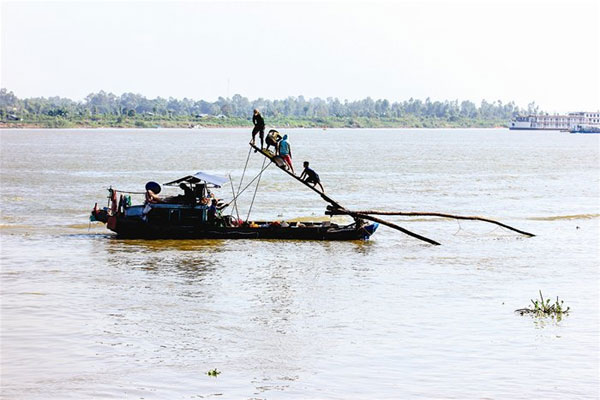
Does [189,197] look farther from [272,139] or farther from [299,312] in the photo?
[299,312]

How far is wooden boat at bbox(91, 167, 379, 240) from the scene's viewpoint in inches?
1024

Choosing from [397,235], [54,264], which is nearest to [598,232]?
[397,235]

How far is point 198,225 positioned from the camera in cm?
2598

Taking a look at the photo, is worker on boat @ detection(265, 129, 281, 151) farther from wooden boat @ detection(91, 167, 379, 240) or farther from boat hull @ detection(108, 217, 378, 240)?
boat hull @ detection(108, 217, 378, 240)

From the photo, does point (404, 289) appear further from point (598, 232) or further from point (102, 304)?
point (598, 232)

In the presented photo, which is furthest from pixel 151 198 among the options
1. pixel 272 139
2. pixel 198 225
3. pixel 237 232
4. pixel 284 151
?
pixel 284 151

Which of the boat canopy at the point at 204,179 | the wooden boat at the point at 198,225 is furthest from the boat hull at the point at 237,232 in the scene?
the boat canopy at the point at 204,179

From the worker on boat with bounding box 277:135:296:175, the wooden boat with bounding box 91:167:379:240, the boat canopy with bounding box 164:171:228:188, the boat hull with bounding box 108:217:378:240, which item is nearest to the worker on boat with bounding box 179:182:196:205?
the wooden boat with bounding box 91:167:379:240

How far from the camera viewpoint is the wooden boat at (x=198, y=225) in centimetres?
2600

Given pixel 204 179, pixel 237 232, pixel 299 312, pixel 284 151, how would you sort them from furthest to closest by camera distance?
1. pixel 237 232
2. pixel 204 179
3. pixel 284 151
4. pixel 299 312

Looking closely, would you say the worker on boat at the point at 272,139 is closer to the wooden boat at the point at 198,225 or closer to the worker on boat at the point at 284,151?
the worker on boat at the point at 284,151

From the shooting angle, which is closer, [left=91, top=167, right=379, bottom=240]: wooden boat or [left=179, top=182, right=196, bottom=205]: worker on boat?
[left=179, top=182, right=196, bottom=205]: worker on boat

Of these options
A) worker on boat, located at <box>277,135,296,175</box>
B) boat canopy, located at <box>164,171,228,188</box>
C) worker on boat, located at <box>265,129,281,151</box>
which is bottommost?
boat canopy, located at <box>164,171,228,188</box>

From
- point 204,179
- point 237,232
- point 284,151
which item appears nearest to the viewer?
point 284,151
